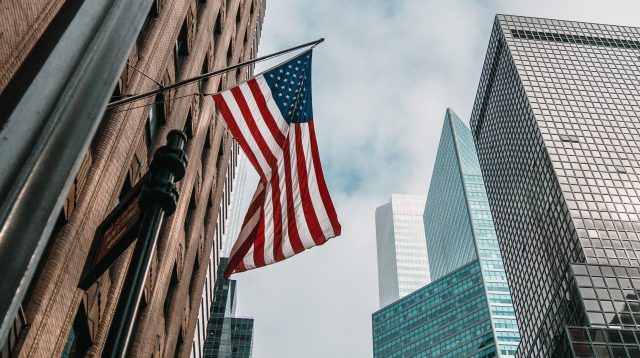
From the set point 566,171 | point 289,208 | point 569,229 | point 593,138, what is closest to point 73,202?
point 289,208

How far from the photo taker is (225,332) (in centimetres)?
11281

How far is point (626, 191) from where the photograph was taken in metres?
85.6

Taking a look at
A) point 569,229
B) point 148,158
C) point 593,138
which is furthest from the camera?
point 593,138

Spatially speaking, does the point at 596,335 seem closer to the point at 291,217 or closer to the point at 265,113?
the point at 291,217

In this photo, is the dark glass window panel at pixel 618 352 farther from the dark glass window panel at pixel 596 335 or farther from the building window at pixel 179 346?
the building window at pixel 179 346

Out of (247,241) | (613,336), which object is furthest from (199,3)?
(613,336)

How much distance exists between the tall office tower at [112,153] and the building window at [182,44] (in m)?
0.03

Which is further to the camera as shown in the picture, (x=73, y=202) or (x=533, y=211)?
(x=533, y=211)

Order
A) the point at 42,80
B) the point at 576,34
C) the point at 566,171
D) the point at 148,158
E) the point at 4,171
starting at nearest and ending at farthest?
the point at 4,171 → the point at 42,80 → the point at 148,158 → the point at 566,171 → the point at 576,34

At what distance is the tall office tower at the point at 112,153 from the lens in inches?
118

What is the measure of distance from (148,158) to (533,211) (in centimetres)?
8782

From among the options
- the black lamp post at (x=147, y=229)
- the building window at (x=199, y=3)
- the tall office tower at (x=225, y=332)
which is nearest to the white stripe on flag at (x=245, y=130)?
the black lamp post at (x=147, y=229)

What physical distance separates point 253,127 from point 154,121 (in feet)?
18.6

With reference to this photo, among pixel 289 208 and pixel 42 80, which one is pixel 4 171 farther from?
pixel 289 208
